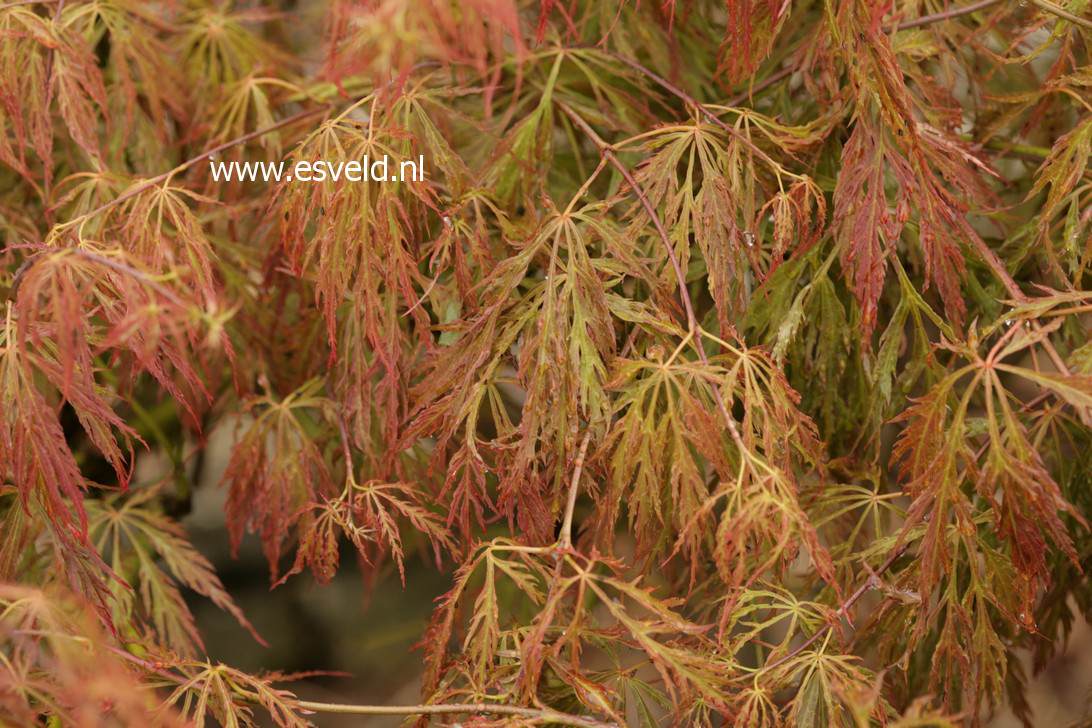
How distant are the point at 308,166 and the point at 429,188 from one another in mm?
128

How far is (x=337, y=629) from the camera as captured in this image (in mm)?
2242

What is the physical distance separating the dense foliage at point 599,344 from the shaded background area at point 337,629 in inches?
32.4

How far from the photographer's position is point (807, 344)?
1164 millimetres

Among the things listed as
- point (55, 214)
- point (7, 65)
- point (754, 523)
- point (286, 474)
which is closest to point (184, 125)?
point (55, 214)

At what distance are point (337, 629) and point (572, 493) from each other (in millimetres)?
1516

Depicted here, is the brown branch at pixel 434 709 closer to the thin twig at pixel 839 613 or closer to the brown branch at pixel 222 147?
the thin twig at pixel 839 613

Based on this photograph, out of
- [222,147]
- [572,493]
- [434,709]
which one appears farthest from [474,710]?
[222,147]

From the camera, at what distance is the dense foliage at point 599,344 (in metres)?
0.84

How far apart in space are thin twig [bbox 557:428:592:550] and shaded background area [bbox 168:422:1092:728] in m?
1.31

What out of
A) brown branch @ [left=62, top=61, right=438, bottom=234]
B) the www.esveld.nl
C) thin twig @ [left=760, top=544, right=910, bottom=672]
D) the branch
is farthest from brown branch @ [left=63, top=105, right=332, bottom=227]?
thin twig @ [left=760, top=544, right=910, bottom=672]

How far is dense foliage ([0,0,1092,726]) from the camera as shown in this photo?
84 cm

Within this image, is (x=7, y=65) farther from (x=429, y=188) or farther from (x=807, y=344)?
(x=807, y=344)

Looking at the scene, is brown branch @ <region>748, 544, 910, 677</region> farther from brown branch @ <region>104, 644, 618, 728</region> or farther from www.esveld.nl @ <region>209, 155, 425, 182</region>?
www.esveld.nl @ <region>209, 155, 425, 182</region>

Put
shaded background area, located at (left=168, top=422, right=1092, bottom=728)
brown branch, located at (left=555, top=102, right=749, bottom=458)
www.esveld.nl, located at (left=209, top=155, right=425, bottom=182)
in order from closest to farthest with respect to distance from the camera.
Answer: brown branch, located at (left=555, top=102, right=749, bottom=458) → www.esveld.nl, located at (left=209, top=155, right=425, bottom=182) → shaded background area, located at (left=168, top=422, right=1092, bottom=728)
